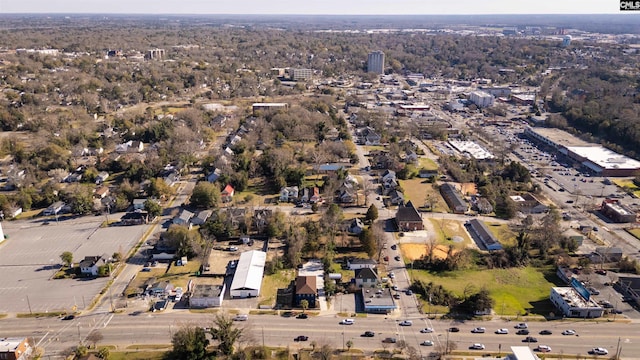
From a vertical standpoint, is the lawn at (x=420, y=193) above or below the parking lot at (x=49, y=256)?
above

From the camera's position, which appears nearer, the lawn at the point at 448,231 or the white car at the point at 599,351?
the white car at the point at 599,351

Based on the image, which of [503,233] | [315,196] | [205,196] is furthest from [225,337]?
[503,233]

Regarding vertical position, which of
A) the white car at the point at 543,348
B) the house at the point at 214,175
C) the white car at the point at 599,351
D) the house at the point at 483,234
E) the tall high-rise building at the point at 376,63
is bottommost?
the white car at the point at 599,351

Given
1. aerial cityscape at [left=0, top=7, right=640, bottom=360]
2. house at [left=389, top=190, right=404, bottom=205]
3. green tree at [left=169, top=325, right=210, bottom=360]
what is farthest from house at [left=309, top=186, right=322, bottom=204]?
green tree at [left=169, top=325, right=210, bottom=360]

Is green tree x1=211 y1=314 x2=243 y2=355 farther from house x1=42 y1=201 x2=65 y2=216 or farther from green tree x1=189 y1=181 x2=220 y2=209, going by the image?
house x1=42 y1=201 x2=65 y2=216

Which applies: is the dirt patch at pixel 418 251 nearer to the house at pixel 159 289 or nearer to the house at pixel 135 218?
the house at pixel 159 289

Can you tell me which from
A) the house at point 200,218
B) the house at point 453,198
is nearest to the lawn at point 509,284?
the house at point 453,198
